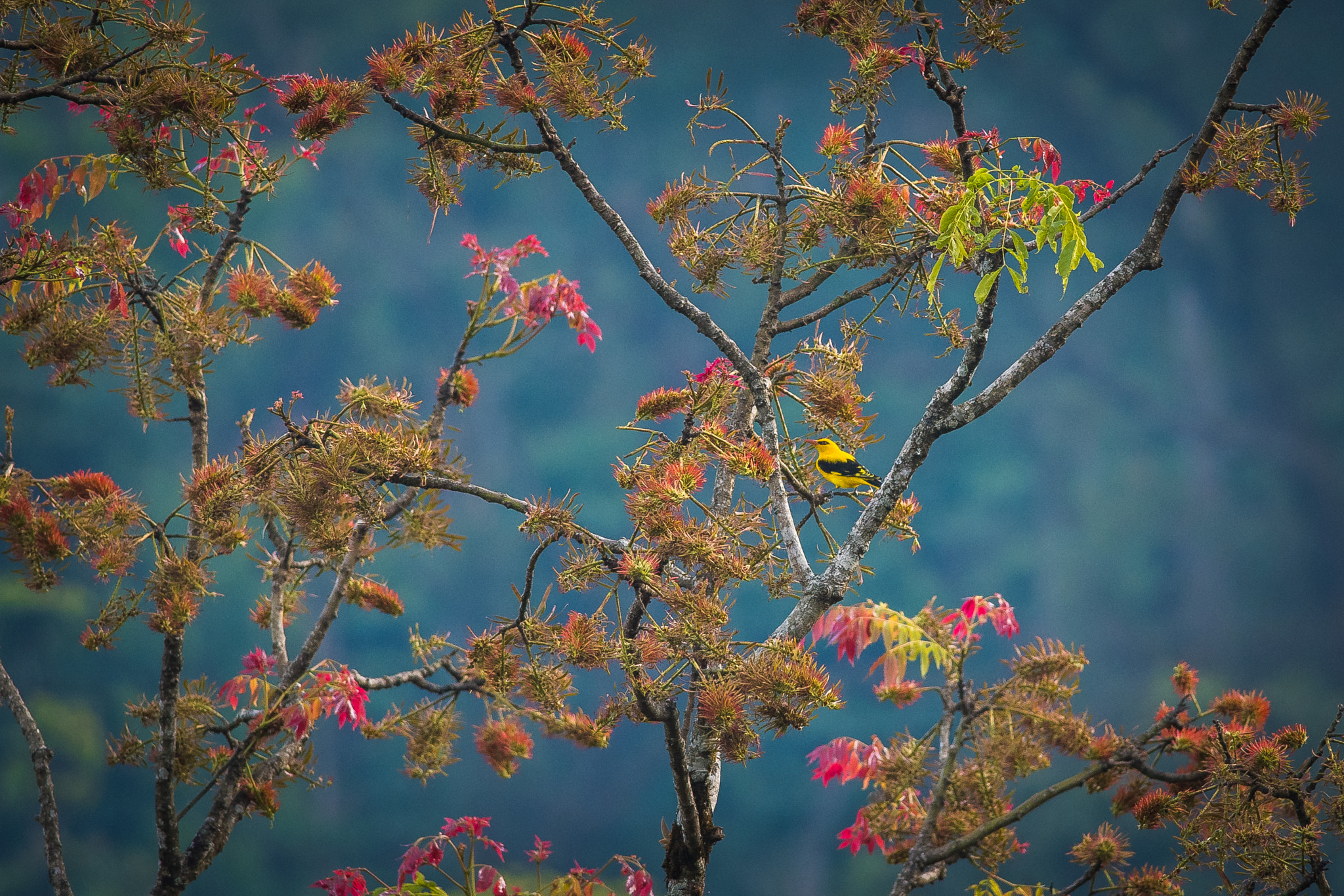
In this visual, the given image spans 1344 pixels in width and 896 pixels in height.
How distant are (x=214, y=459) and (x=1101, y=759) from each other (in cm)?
236

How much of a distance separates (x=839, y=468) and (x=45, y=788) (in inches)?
91.6

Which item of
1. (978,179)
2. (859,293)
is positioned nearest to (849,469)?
(859,293)

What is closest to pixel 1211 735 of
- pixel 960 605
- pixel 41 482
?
pixel 960 605

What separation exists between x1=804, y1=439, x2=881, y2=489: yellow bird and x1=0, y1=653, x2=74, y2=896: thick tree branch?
224 cm

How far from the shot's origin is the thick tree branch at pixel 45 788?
97.7 inches

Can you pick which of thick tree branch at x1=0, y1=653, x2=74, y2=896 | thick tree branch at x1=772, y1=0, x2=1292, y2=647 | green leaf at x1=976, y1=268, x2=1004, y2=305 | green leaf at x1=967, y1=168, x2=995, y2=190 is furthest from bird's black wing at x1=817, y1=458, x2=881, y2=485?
thick tree branch at x1=0, y1=653, x2=74, y2=896

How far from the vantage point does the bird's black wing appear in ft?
9.37

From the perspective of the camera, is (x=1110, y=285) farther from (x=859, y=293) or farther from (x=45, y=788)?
(x=45, y=788)

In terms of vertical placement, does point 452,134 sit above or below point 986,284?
above

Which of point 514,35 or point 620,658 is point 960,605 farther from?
point 514,35

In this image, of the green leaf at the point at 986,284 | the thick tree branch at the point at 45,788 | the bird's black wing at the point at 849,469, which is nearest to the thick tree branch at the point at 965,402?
the green leaf at the point at 986,284

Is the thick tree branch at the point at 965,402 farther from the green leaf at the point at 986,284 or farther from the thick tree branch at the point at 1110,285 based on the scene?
the green leaf at the point at 986,284

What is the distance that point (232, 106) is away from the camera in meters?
2.29

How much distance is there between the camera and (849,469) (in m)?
2.87
